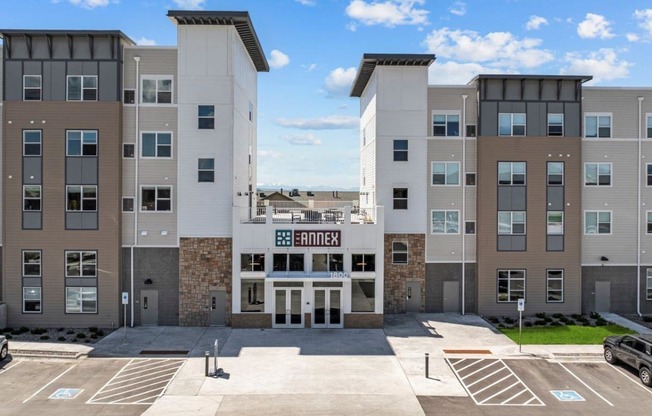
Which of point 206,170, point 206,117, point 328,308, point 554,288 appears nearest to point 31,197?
point 206,170

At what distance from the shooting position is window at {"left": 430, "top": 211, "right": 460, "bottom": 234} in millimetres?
27766

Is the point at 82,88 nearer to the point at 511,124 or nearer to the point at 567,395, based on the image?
the point at 511,124

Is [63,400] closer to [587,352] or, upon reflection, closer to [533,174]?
[587,352]

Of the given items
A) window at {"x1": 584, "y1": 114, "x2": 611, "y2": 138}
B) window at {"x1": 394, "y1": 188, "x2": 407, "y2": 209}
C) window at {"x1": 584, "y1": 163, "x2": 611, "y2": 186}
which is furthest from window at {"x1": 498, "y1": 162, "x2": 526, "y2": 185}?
window at {"x1": 394, "y1": 188, "x2": 407, "y2": 209}

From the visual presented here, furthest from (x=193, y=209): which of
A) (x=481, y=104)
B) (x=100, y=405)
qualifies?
(x=481, y=104)

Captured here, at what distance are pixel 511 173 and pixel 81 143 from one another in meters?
23.2

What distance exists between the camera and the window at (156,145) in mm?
25109

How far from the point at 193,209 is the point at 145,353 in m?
7.56

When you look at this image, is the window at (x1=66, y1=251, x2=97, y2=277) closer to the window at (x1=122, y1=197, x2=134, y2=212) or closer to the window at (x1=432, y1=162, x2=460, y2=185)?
the window at (x1=122, y1=197, x2=134, y2=212)

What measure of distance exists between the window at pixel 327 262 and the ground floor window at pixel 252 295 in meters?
2.87

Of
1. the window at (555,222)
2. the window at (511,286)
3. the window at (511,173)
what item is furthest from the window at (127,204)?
the window at (555,222)

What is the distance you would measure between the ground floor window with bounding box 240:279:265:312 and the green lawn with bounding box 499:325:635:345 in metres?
12.2

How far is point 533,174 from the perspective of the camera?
1077 inches

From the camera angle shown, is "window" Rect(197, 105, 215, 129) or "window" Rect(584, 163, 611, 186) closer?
"window" Rect(197, 105, 215, 129)
